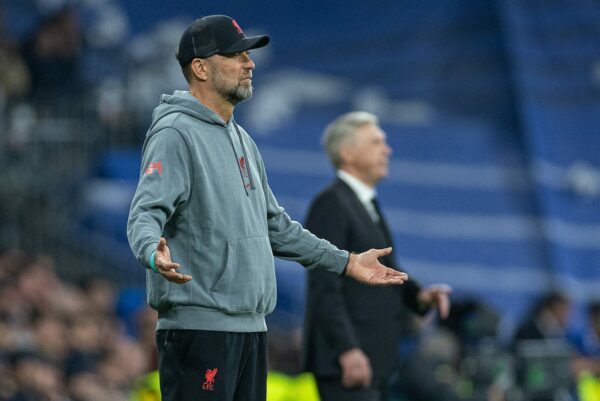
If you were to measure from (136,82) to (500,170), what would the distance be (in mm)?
3898

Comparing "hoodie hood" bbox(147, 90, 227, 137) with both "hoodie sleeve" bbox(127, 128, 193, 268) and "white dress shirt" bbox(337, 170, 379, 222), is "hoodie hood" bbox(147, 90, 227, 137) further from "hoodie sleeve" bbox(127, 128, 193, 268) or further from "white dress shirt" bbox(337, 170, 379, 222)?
"white dress shirt" bbox(337, 170, 379, 222)

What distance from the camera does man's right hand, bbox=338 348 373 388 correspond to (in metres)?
4.98

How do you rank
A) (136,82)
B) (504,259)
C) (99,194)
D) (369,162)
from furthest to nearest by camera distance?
(504,259) < (136,82) < (99,194) < (369,162)

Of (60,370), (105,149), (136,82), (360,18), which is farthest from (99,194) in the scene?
(360,18)

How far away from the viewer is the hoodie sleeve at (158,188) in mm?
3438

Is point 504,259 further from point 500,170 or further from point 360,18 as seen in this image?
point 360,18

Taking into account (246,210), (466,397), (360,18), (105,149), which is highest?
(360,18)

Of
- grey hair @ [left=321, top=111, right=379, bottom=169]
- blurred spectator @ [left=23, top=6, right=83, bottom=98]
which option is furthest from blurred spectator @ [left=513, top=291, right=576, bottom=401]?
blurred spectator @ [left=23, top=6, right=83, bottom=98]

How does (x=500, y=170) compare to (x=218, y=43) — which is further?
(x=500, y=170)

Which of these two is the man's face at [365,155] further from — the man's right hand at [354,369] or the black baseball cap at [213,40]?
the black baseball cap at [213,40]

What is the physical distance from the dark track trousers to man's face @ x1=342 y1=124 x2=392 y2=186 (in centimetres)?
186

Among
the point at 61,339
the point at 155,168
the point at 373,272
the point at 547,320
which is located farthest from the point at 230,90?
the point at 547,320

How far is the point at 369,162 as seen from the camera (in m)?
5.44

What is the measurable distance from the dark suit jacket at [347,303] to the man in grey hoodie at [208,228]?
1.35m
